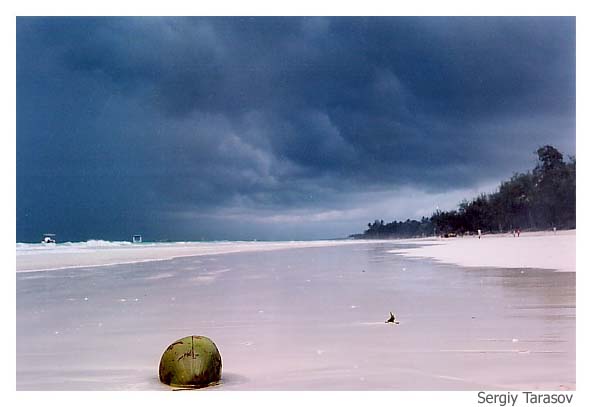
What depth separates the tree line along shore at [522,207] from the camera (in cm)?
473

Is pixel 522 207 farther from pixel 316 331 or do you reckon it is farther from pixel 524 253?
pixel 316 331

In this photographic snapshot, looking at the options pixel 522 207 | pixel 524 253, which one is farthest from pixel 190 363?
pixel 522 207

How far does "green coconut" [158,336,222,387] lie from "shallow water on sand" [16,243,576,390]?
8 centimetres

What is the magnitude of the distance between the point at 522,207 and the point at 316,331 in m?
5.73

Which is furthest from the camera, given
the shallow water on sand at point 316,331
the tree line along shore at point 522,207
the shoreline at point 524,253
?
the shoreline at point 524,253

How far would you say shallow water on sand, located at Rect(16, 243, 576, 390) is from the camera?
2414 millimetres

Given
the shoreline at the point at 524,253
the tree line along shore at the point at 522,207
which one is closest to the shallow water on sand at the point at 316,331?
the shoreline at the point at 524,253

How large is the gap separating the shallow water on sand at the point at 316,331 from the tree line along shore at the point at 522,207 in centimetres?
80

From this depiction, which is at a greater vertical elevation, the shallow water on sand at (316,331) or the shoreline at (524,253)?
the shoreline at (524,253)

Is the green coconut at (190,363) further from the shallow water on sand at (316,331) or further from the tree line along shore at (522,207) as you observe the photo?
the tree line along shore at (522,207)

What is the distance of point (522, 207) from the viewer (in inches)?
309
